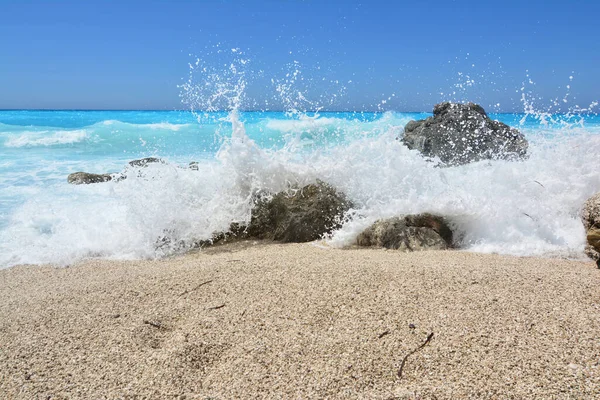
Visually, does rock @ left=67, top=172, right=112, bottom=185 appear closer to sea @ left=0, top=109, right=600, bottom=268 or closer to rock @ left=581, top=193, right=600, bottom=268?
sea @ left=0, top=109, right=600, bottom=268

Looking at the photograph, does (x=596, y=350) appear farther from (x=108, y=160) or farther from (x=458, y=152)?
(x=108, y=160)

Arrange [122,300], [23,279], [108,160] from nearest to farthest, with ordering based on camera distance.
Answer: [122,300], [23,279], [108,160]

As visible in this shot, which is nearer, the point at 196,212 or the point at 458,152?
the point at 196,212

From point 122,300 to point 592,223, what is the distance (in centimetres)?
324

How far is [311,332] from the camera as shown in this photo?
2086mm

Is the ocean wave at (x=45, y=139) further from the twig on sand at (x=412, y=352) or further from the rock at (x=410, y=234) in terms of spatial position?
the twig on sand at (x=412, y=352)

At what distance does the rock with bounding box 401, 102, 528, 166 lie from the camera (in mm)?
8812

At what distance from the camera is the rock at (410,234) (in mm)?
3766

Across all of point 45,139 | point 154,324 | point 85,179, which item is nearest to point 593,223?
point 154,324

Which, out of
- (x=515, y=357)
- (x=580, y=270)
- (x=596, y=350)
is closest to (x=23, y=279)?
(x=515, y=357)

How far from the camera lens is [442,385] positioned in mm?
1665

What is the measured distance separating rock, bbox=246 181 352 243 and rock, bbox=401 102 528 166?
15.5ft

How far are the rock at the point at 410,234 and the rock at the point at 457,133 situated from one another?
480 centimetres

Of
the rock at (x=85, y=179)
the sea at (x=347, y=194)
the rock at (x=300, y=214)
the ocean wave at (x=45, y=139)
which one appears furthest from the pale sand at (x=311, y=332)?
the ocean wave at (x=45, y=139)
